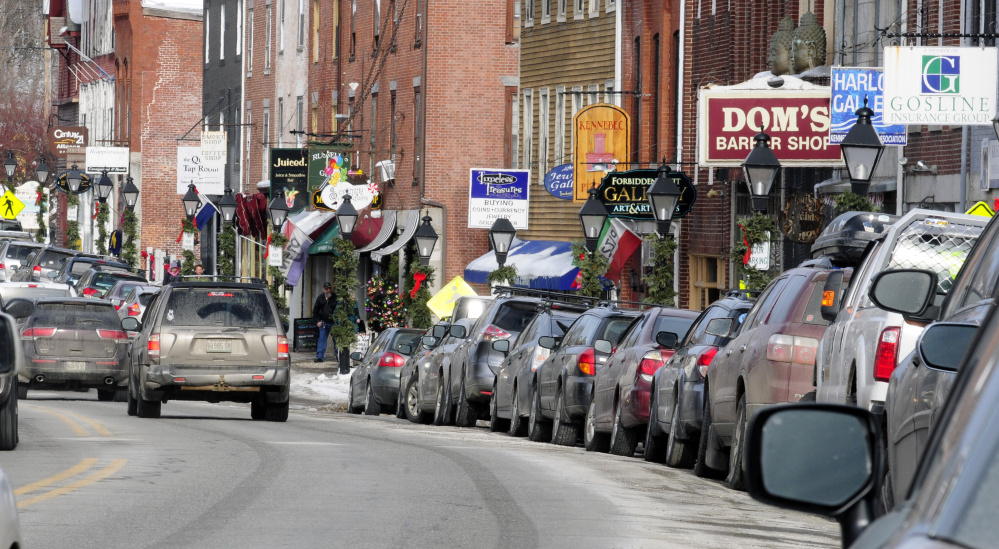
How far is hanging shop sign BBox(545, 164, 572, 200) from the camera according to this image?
114ft

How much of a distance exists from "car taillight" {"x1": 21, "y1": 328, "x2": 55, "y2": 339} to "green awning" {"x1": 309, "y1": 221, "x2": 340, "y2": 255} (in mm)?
20440

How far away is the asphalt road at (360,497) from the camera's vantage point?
9414mm

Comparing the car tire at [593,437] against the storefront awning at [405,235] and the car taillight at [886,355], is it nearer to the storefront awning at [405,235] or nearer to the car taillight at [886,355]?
the car taillight at [886,355]

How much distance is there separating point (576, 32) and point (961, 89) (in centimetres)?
2044

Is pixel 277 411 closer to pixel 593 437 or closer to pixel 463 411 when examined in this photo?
pixel 463 411

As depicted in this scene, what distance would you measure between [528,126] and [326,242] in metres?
8.62

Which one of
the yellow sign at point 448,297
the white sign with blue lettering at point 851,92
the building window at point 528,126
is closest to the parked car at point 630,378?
the white sign with blue lettering at point 851,92

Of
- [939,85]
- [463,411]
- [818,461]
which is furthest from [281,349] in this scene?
[818,461]

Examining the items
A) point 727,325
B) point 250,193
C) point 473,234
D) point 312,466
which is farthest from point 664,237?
point 250,193

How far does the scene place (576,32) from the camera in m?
38.8

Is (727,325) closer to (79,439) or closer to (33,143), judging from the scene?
(79,439)

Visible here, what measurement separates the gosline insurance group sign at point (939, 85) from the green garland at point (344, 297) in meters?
20.1

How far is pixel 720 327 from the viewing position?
14680 millimetres

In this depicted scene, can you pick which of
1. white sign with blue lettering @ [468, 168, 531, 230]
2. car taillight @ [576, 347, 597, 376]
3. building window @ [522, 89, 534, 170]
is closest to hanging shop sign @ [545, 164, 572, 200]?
white sign with blue lettering @ [468, 168, 531, 230]
